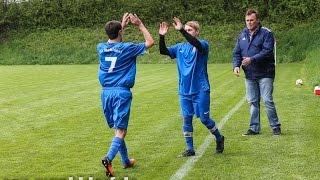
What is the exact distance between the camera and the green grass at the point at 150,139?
26.6 feet

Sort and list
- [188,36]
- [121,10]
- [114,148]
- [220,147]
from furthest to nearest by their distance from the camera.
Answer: [121,10] → [220,147] → [188,36] → [114,148]

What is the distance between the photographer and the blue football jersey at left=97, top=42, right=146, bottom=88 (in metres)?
7.93

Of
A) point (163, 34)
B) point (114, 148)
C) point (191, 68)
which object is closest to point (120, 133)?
point (114, 148)

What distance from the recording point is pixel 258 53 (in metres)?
10.7

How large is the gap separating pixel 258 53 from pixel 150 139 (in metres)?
2.27

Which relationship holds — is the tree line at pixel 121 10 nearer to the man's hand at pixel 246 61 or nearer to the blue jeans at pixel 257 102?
the blue jeans at pixel 257 102

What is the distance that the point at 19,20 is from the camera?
51.7 meters

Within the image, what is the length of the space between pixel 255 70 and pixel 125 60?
3477 millimetres

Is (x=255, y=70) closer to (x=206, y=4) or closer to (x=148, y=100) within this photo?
(x=148, y=100)

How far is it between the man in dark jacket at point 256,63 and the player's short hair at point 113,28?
3.18 metres

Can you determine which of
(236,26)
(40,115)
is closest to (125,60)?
(40,115)

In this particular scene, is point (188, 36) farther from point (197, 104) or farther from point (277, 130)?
point (277, 130)

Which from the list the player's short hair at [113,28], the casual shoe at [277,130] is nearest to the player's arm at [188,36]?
the player's short hair at [113,28]

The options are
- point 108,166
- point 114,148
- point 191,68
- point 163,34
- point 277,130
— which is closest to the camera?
point 108,166
